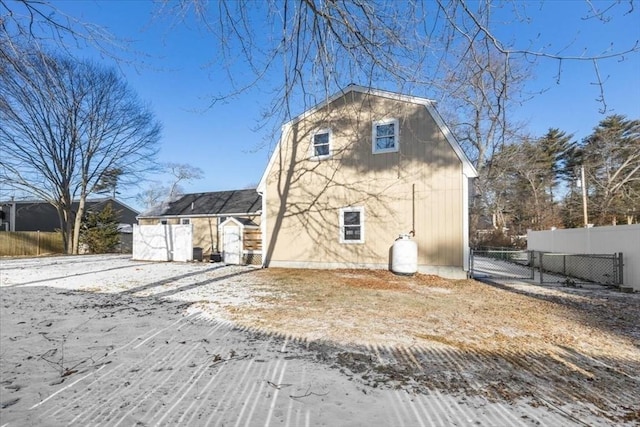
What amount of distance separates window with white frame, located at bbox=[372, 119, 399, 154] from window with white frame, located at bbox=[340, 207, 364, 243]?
2121 mm

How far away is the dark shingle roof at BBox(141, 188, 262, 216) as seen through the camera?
19750 millimetres

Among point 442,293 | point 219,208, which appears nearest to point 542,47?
point 442,293

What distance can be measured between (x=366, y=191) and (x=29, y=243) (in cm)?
2257

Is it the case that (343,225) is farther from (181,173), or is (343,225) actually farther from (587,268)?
(181,173)

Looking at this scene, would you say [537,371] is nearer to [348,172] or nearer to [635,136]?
[348,172]

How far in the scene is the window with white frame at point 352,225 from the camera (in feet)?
39.1

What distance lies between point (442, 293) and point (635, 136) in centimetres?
2689

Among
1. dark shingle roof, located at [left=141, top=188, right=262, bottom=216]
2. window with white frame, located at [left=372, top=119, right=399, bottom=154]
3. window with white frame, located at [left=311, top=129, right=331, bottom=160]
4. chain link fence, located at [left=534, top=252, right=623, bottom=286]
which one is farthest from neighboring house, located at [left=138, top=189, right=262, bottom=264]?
chain link fence, located at [left=534, top=252, right=623, bottom=286]

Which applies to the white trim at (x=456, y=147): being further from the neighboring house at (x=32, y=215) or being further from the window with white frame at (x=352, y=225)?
the neighboring house at (x=32, y=215)

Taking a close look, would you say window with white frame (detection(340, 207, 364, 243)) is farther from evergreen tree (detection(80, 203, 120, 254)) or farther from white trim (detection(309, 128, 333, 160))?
evergreen tree (detection(80, 203, 120, 254))

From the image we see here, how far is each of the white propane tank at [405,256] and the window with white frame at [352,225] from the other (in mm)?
1509

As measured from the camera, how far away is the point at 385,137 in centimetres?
1165

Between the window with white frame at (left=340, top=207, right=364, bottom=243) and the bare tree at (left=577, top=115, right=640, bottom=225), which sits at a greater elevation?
the bare tree at (left=577, top=115, right=640, bottom=225)

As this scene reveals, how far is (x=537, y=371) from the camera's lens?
11.1 feet
